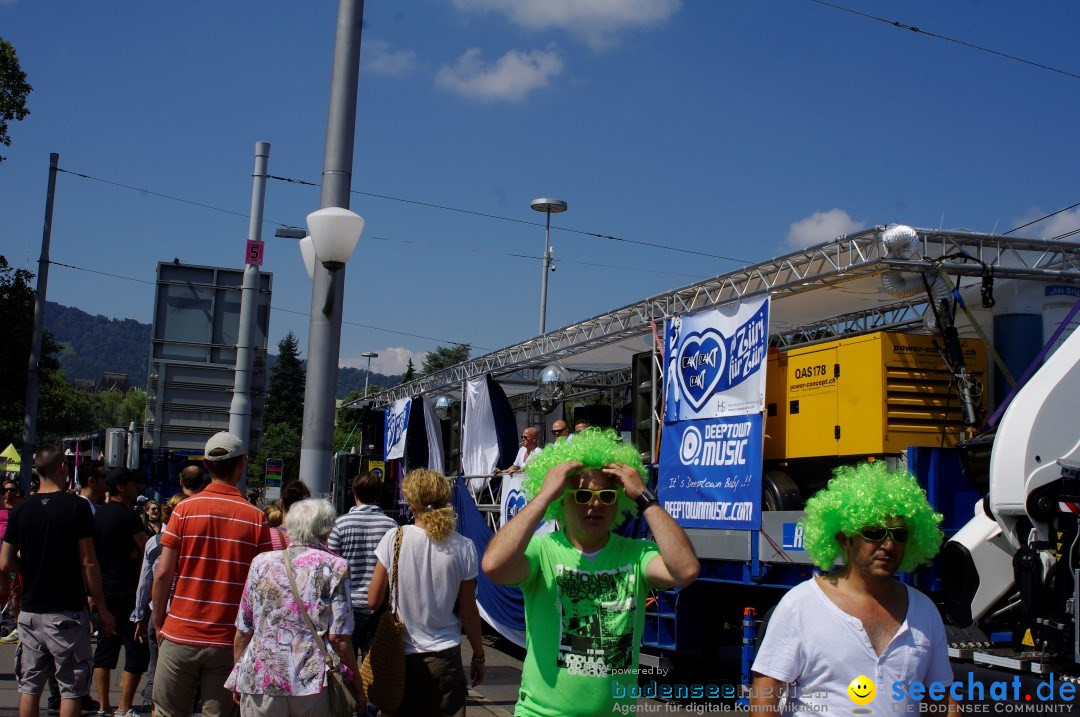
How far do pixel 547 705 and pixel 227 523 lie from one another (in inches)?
100

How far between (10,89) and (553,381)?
1303 centimetres

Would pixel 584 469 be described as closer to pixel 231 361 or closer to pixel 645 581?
pixel 645 581

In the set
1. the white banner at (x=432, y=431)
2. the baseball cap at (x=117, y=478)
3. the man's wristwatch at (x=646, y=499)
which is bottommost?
the baseball cap at (x=117, y=478)

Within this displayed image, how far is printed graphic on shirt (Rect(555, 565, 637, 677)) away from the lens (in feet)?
11.6

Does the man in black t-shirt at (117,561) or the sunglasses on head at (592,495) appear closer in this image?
the sunglasses on head at (592,495)

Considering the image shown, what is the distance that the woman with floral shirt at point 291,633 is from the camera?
15.6 feet

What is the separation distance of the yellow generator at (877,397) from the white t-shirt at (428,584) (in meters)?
4.95

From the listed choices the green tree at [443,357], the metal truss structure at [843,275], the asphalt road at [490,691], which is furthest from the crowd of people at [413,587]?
the green tree at [443,357]

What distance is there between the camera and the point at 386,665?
5137 mm

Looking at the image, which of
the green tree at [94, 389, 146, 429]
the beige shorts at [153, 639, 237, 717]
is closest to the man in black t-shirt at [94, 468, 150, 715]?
the beige shorts at [153, 639, 237, 717]

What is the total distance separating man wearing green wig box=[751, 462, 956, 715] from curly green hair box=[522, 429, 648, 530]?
2.61 feet

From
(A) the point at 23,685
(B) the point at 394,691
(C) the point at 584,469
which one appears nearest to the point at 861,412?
(B) the point at 394,691

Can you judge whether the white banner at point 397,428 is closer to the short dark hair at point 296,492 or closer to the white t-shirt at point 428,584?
the short dark hair at point 296,492

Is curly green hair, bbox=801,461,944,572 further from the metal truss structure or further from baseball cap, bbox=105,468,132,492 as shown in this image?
baseball cap, bbox=105,468,132,492
